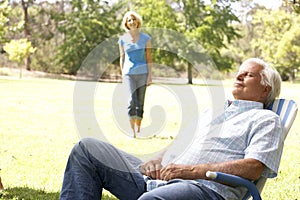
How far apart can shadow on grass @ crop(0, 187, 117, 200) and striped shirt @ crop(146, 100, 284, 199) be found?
3.54ft

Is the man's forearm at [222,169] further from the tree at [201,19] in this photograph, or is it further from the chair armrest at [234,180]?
the tree at [201,19]

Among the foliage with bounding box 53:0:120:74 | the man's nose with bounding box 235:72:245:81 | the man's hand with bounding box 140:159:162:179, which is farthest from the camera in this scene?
the foliage with bounding box 53:0:120:74

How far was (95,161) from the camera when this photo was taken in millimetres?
2422

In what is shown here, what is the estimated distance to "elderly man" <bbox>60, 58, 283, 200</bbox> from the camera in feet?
7.36

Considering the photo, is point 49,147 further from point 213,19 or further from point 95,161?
point 213,19

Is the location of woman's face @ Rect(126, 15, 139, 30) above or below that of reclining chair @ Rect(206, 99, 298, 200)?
above

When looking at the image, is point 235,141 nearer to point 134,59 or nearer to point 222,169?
point 222,169

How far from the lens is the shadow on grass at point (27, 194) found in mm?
3389

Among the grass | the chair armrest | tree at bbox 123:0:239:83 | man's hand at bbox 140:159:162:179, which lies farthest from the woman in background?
tree at bbox 123:0:239:83

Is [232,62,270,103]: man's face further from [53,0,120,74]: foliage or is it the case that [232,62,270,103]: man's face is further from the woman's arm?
[53,0,120,74]: foliage

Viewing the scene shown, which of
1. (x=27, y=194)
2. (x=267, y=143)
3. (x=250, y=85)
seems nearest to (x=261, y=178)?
(x=267, y=143)

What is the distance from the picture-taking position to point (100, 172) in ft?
7.98

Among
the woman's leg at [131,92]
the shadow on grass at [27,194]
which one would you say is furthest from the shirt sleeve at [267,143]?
the woman's leg at [131,92]

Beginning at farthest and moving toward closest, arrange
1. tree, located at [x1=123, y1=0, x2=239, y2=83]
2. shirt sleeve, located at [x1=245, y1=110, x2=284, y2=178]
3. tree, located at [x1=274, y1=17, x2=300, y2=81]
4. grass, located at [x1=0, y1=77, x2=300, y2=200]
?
tree, located at [x1=274, y1=17, x2=300, y2=81] → tree, located at [x1=123, y1=0, x2=239, y2=83] → grass, located at [x1=0, y1=77, x2=300, y2=200] → shirt sleeve, located at [x1=245, y1=110, x2=284, y2=178]
